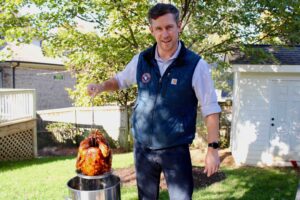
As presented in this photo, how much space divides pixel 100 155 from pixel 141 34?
14.3ft

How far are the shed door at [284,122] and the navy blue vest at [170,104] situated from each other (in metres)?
6.59

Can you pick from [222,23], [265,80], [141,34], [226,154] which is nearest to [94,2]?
[141,34]

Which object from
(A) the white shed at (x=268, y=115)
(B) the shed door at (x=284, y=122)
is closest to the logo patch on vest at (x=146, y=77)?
(A) the white shed at (x=268, y=115)

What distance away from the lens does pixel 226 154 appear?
9562mm

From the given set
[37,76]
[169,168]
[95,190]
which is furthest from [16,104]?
[169,168]

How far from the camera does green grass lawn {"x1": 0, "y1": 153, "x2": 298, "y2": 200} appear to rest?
17.1 ft

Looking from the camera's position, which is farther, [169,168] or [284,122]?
[284,122]

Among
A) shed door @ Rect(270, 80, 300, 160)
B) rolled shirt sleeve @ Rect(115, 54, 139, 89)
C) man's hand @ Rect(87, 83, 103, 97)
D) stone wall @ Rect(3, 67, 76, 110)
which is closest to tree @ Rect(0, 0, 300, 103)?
shed door @ Rect(270, 80, 300, 160)

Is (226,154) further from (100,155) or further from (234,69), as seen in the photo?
(100,155)

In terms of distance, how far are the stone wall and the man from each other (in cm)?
1365

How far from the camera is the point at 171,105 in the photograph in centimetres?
237

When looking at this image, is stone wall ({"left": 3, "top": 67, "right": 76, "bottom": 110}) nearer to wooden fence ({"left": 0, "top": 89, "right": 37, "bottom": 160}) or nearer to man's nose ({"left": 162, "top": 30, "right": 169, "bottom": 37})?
wooden fence ({"left": 0, "top": 89, "right": 37, "bottom": 160})

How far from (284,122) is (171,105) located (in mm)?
6910

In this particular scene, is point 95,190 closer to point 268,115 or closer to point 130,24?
point 130,24
